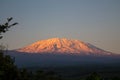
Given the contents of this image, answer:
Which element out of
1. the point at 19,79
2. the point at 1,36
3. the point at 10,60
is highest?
the point at 1,36

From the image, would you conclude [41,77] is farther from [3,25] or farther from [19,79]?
[3,25]

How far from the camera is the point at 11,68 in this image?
19219 mm

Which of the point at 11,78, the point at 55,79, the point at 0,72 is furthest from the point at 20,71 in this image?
the point at 55,79

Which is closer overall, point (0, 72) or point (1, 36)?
point (0, 72)

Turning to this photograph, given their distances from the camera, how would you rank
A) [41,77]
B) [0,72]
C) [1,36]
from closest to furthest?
[0,72] < [1,36] < [41,77]

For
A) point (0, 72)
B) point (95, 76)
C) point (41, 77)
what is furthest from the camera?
point (41, 77)

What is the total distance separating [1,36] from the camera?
60.7 feet

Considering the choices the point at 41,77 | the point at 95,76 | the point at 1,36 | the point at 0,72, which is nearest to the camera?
the point at 0,72

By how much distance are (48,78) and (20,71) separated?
4.21 metres

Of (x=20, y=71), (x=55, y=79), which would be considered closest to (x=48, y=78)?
(x=55, y=79)

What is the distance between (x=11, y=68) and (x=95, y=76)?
5.28 metres

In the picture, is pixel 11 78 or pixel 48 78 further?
pixel 48 78

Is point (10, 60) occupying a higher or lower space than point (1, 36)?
lower

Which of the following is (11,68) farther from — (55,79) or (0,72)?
(55,79)
